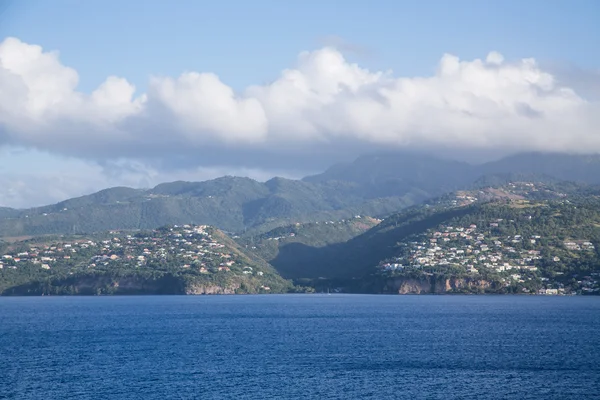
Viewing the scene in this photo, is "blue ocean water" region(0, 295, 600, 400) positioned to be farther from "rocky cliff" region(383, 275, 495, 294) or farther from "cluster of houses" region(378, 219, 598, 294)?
"cluster of houses" region(378, 219, 598, 294)

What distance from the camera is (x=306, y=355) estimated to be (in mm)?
78312

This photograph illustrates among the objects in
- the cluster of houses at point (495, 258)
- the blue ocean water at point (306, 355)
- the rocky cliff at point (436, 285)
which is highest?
the cluster of houses at point (495, 258)

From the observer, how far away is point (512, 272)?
176375 mm

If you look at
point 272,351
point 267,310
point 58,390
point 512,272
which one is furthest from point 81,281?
point 58,390

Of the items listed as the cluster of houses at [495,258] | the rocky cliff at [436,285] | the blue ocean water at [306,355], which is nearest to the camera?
the blue ocean water at [306,355]

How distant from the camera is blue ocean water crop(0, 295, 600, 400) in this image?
6128cm

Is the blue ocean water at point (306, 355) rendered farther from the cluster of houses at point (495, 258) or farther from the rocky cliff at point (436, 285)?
the cluster of houses at point (495, 258)

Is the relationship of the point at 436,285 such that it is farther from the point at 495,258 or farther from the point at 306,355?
the point at 306,355

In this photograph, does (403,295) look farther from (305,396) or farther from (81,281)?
(305,396)

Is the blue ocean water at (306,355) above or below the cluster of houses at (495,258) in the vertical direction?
below

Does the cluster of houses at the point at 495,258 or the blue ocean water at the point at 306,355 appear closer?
the blue ocean water at the point at 306,355

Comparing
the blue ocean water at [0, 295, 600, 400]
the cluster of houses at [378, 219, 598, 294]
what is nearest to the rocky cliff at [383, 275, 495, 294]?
the cluster of houses at [378, 219, 598, 294]

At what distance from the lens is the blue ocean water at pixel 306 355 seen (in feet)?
201

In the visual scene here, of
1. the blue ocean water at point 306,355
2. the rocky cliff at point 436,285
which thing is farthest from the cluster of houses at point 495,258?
the blue ocean water at point 306,355
